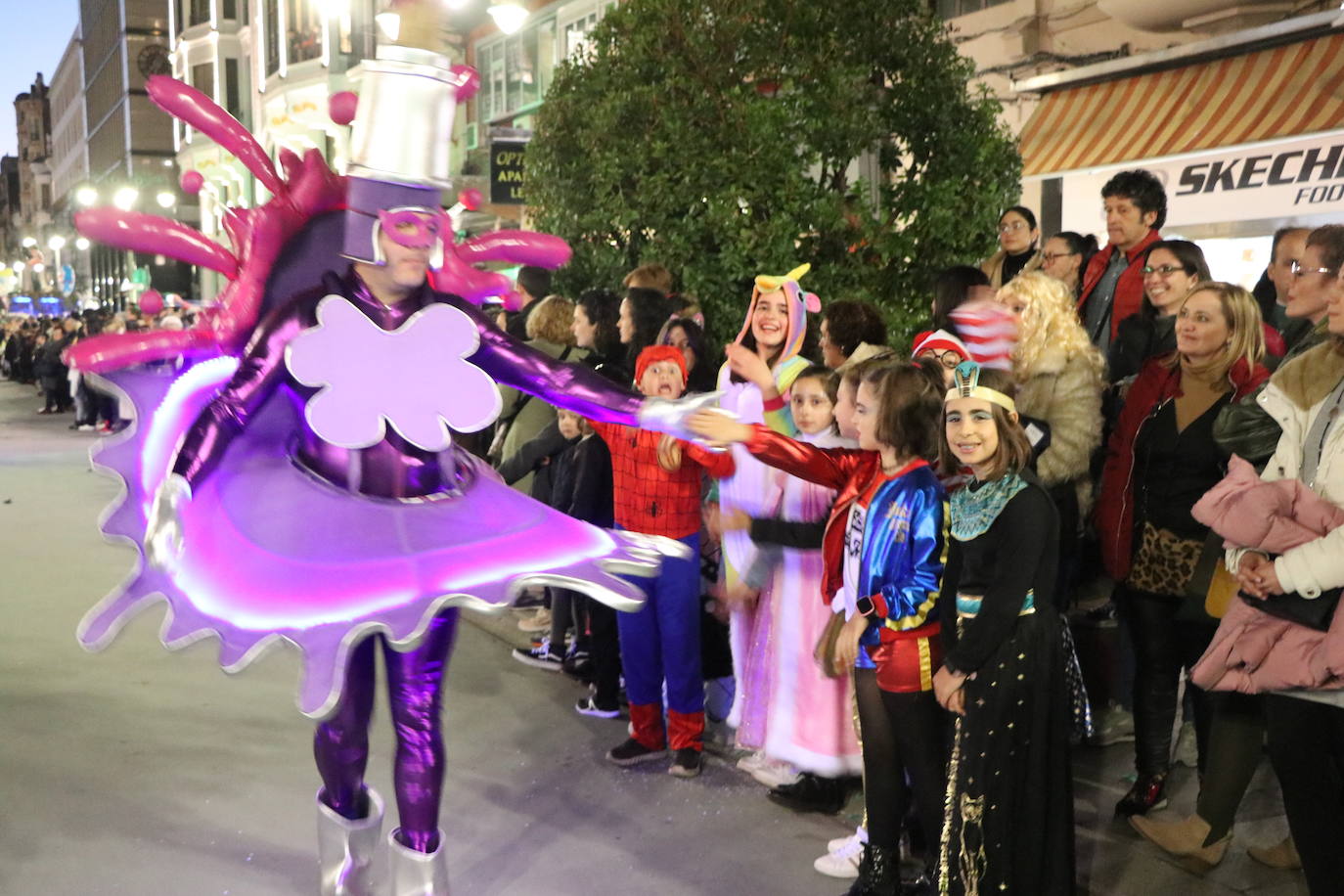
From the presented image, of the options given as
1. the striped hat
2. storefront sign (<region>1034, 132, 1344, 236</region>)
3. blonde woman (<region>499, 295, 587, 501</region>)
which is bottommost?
blonde woman (<region>499, 295, 587, 501</region>)

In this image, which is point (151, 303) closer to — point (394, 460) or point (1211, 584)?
point (394, 460)

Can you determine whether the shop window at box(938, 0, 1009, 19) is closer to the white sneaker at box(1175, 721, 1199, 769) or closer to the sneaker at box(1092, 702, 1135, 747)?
the sneaker at box(1092, 702, 1135, 747)

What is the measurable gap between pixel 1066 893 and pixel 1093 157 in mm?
8883

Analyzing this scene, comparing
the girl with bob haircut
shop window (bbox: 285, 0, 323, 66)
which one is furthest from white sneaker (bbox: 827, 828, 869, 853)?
shop window (bbox: 285, 0, 323, 66)

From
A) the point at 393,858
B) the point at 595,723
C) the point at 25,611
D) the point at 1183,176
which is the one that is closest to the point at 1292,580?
the point at 393,858

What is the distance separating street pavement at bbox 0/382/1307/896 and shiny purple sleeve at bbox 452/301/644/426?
1.54m

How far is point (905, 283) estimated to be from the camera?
7.05 meters

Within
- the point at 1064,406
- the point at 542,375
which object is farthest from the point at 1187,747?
the point at 542,375

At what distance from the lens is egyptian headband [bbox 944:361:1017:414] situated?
3.21 metres

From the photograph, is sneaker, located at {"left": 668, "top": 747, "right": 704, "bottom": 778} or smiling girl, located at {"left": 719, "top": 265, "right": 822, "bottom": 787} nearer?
smiling girl, located at {"left": 719, "top": 265, "right": 822, "bottom": 787}

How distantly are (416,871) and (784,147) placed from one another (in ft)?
14.4

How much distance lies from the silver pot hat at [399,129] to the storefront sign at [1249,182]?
272 inches

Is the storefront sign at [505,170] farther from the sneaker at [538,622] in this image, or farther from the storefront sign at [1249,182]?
the storefront sign at [1249,182]

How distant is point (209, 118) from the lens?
11.0ft
